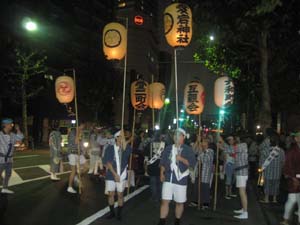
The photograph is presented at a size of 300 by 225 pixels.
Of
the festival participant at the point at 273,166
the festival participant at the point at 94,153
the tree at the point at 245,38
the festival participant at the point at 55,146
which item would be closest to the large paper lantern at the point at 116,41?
the tree at the point at 245,38

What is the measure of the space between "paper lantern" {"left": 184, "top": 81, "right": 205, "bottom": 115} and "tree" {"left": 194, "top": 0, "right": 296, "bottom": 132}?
1.95 metres

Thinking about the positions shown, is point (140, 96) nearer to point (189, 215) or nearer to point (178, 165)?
point (189, 215)

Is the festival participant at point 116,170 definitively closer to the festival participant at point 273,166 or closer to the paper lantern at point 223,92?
the paper lantern at point 223,92

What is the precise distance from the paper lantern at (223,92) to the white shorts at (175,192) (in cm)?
471

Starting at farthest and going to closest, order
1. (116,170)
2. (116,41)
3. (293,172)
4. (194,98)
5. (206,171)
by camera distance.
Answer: (194,98) < (116,41) < (206,171) < (116,170) < (293,172)

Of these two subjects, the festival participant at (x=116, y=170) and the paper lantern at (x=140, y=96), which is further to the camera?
the paper lantern at (x=140, y=96)

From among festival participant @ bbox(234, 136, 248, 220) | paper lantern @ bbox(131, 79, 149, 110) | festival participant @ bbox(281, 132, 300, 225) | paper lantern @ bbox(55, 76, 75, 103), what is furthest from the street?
paper lantern @ bbox(131, 79, 149, 110)

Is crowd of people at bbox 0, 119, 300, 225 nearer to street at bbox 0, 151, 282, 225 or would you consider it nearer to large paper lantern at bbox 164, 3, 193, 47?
street at bbox 0, 151, 282, 225

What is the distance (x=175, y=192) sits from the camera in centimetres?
786

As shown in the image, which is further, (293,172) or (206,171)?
(206,171)

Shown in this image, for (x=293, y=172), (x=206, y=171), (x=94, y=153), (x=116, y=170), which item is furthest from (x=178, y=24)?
(x=94, y=153)

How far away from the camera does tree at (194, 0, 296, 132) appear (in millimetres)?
8289

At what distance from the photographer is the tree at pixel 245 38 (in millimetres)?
8289

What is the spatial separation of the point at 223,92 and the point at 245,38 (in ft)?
20.6
